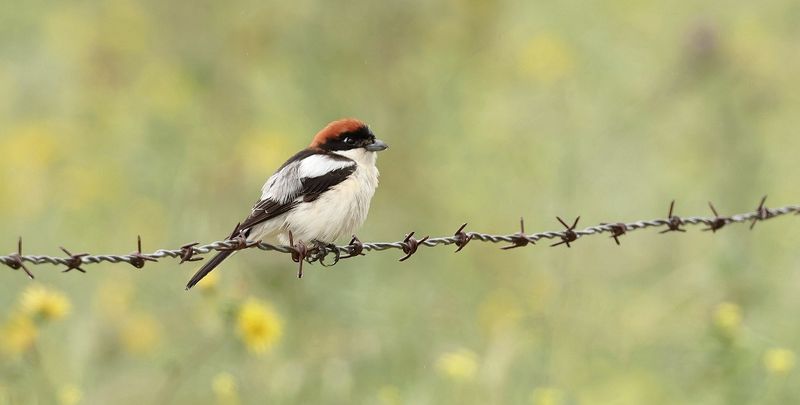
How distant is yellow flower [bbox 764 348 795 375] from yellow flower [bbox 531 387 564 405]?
971 millimetres

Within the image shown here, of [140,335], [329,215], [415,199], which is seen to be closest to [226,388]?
[329,215]

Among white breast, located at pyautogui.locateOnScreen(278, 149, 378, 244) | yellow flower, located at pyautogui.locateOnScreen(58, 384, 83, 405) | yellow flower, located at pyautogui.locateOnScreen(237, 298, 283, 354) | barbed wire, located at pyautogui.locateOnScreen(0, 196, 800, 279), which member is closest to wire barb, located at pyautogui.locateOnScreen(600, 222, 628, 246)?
barbed wire, located at pyautogui.locateOnScreen(0, 196, 800, 279)

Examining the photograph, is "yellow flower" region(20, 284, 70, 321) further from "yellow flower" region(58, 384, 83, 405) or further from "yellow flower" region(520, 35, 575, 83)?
"yellow flower" region(520, 35, 575, 83)

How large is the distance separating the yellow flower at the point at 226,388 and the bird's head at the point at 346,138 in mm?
1118

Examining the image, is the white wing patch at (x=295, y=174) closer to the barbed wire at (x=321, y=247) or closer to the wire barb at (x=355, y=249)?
the barbed wire at (x=321, y=247)

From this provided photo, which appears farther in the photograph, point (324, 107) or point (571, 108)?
point (571, 108)

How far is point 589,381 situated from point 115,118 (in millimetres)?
4379

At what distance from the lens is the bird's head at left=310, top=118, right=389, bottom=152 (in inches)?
215

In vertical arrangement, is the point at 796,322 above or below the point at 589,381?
above

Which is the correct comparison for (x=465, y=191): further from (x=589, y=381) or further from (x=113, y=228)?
(x=113, y=228)

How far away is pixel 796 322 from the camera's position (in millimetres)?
7168

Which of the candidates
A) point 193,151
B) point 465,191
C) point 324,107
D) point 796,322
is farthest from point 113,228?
point 796,322

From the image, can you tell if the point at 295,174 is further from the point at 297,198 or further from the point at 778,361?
the point at 778,361

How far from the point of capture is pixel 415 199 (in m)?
7.85
